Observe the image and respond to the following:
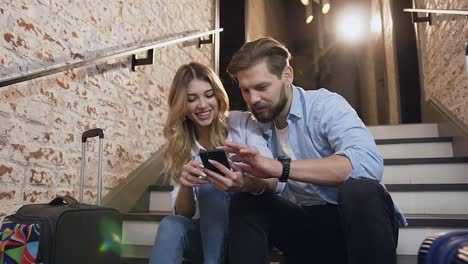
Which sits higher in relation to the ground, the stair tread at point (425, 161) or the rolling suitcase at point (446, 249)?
the stair tread at point (425, 161)

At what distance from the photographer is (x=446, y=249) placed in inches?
26.0

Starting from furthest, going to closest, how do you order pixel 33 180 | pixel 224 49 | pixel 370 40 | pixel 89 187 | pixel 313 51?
pixel 313 51
pixel 370 40
pixel 224 49
pixel 89 187
pixel 33 180

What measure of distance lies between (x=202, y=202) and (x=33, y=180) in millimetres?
694

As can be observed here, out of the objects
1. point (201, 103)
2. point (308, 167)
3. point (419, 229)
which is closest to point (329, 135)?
point (308, 167)

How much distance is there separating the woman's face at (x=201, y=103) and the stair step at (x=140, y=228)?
616 millimetres

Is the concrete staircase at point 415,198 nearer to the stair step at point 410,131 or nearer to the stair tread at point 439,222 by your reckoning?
the stair tread at point 439,222

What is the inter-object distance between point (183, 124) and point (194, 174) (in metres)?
0.35

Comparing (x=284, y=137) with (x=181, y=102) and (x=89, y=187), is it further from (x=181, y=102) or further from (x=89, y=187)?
(x=89, y=187)

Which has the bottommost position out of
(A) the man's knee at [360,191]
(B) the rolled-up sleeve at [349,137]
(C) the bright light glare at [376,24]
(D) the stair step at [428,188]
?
(D) the stair step at [428,188]

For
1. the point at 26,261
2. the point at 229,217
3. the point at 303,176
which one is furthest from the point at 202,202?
the point at 26,261

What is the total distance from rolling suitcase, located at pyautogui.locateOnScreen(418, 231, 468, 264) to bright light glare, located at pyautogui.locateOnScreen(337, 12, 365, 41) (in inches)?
269

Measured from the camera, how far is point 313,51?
774 centimetres

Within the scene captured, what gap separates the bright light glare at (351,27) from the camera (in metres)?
7.04

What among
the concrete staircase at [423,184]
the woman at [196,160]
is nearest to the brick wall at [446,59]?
the concrete staircase at [423,184]
